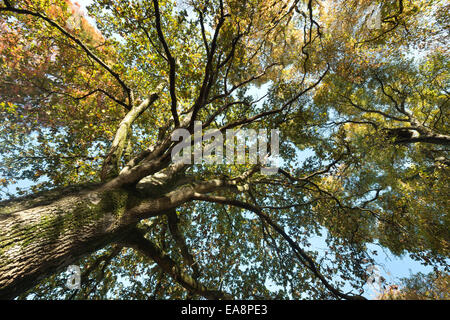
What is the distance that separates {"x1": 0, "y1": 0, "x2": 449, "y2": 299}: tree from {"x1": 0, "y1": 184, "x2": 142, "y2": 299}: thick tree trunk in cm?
5

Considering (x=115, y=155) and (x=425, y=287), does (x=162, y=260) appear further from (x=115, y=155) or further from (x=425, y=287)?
(x=425, y=287)

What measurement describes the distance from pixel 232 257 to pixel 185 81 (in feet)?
21.8

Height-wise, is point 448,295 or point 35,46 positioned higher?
point 35,46

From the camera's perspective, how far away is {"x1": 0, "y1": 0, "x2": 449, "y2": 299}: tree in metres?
3.77

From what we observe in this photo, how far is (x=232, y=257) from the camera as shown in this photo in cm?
596

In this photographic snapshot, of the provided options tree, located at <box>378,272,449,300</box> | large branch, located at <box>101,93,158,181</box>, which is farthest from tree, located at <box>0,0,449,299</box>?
tree, located at <box>378,272,449,300</box>

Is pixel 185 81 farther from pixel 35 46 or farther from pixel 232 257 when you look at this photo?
pixel 232 257

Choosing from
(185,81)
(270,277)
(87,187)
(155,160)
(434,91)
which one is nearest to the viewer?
(87,187)

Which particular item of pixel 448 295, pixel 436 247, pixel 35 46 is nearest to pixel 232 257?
pixel 436 247

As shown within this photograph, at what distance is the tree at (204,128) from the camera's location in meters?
3.77

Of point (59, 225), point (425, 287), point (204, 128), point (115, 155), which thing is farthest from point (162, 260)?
point (425, 287)

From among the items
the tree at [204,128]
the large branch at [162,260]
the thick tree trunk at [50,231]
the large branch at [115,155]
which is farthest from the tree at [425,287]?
the large branch at [115,155]
